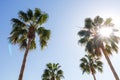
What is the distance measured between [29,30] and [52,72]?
693 inches

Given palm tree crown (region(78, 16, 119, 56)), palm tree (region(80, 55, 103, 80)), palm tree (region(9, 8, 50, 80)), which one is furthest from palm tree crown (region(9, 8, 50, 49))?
palm tree (region(80, 55, 103, 80))

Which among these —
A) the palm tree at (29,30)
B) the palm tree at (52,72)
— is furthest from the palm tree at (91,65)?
the palm tree at (29,30)

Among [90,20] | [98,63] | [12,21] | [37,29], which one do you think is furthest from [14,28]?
[98,63]

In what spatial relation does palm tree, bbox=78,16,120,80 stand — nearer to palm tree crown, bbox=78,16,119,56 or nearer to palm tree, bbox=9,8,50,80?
palm tree crown, bbox=78,16,119,56

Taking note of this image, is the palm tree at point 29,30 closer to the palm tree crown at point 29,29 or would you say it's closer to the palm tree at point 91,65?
the palm tree crown at point 29,29

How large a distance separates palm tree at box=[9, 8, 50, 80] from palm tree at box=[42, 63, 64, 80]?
15.0 m

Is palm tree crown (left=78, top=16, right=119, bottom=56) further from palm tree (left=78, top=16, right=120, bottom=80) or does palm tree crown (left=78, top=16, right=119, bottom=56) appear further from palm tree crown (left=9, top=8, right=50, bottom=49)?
palm tree crown (left=9, top=8, right=50, bottom=49)

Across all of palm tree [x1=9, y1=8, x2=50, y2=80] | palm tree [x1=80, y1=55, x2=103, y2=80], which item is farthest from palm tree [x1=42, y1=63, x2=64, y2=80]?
palm tree [x1=9, y1=8, x2=50, y2=80]

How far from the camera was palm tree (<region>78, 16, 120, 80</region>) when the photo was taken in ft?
72.9

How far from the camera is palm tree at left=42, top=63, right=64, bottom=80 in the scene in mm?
34969

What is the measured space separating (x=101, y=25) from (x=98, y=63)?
511 inches

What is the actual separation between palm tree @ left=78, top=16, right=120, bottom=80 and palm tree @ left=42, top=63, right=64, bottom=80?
45.0ft

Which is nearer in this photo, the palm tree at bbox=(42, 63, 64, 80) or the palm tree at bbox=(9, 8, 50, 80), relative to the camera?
the palm tree at bbox=(9, 8, 50, 80)

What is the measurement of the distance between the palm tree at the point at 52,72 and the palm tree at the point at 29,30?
15.0 m
